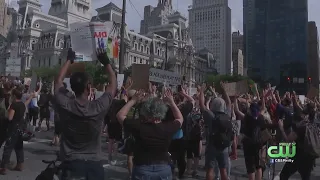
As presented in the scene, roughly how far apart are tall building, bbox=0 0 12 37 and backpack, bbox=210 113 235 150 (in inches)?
3827

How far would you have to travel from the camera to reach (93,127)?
3.54 m

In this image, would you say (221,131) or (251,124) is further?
(251,124)

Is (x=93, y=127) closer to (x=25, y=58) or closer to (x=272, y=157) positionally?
(x=272, y=157)

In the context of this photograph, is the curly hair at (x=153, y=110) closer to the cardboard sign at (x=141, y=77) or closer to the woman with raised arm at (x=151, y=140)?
the woman with raised arm at (x=151, y=140)

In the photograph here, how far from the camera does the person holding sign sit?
3428 mm

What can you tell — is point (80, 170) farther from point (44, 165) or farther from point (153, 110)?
point (44, 165)

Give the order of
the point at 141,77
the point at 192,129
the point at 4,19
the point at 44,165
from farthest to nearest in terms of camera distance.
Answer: the point at 4,19 < the point at 44,165 < the point at 192,129 < the point at 141,77

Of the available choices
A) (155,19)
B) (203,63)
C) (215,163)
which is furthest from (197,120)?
(155,19)

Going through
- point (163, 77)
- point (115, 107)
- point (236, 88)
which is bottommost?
point (115, 107)

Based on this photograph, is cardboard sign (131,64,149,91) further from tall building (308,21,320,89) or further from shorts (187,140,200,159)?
tall building (308,21,320,89)

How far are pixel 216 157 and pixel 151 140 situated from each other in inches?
104

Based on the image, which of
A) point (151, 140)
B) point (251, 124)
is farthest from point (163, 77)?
point (151, 140)

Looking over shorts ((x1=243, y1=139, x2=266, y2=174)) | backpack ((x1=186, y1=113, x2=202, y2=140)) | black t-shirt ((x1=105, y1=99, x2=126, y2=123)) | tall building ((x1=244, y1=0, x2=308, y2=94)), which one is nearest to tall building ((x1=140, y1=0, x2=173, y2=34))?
tall building ((x1=244, y1=0, x2=308, y2=94))

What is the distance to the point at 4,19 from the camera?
340ft
